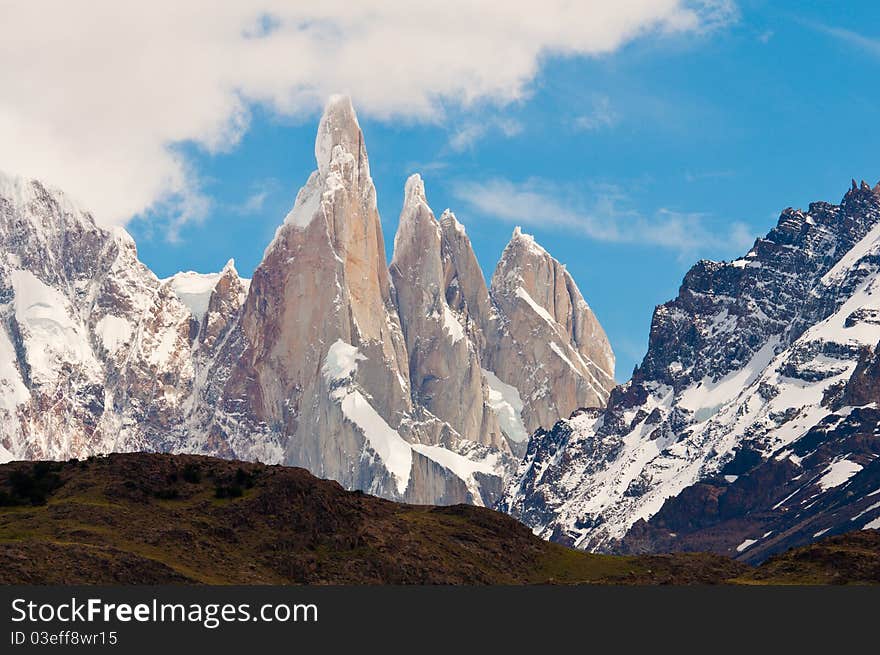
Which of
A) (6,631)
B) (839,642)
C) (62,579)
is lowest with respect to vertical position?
(839,642)

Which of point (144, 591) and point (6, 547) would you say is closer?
point (144, 591)

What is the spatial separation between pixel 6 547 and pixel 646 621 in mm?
79610

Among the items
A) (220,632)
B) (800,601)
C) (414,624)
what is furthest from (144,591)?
(800,601)

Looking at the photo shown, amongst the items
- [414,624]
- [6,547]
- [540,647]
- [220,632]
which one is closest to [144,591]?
[220,632]

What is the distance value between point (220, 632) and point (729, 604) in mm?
45109

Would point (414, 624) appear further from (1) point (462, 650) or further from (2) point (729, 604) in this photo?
(2) point (729, 604)

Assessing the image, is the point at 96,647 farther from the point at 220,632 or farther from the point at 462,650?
the point at 462,650

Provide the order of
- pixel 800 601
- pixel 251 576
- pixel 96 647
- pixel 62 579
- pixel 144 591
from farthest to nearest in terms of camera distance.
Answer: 1. pixel 251 576
2. pixel 62 579
3. pixel 800 601
4. pixel 144 591
5. pixel 96 647

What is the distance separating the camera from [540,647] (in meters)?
137

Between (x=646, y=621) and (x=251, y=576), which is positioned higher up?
(x=251, y=576)

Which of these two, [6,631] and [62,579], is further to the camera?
[62,579]

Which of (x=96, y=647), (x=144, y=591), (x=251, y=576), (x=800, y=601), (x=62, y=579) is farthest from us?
(x=251, y=576)

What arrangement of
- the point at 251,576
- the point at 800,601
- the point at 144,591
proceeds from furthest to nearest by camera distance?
the point at 251,576 → the point at 800,601 → the point at 144,591

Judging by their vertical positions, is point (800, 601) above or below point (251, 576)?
below
